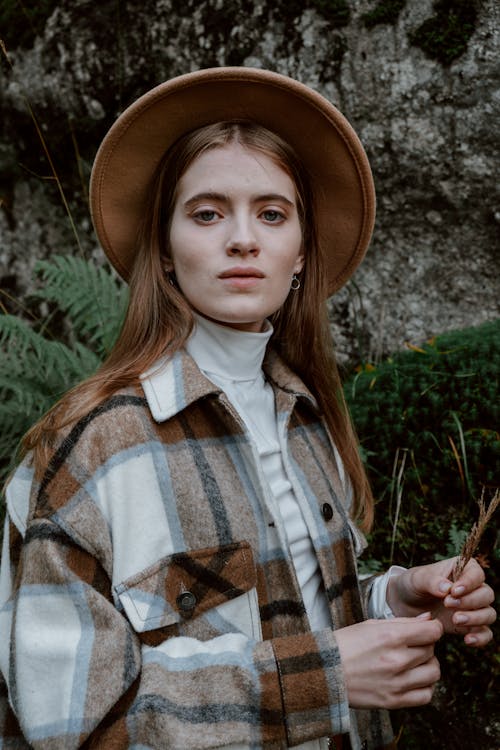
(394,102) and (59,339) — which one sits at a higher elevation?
(394,102)

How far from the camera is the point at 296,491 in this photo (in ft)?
6.80

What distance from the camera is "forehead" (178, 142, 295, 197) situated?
2.02 metres

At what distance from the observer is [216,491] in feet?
6.09

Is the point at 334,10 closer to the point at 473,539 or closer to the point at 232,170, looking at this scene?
the point at 232,170

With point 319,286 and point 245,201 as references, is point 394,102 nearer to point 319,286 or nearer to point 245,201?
point 319,286

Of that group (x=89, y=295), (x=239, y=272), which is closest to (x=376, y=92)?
(x=89, y=295)

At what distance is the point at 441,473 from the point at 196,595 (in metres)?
1.35

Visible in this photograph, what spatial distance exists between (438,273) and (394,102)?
34.0 inches

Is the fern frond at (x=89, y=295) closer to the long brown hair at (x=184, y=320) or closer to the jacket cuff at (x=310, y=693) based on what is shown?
the long brown hair at (x=184, y=320)

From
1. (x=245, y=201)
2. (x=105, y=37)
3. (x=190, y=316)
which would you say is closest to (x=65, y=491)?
(x=190, y=316)

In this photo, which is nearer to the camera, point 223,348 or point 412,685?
point 412,685

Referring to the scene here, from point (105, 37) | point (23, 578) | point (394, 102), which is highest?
point (105, 37)

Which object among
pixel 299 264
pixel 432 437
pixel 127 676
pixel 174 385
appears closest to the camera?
pixel 127 676

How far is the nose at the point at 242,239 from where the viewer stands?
195cm
